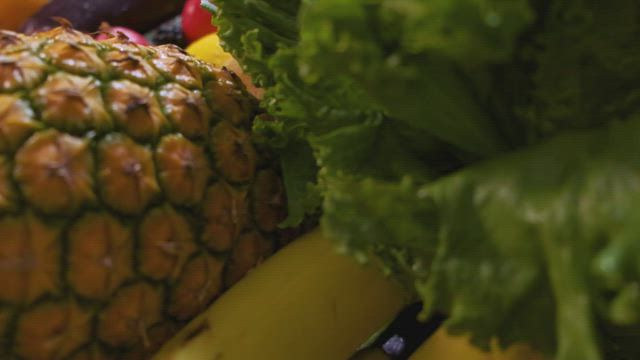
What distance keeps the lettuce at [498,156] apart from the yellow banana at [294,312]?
153 millimetres

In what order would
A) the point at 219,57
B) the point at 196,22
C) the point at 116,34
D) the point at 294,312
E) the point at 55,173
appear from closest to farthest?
1. the point at 55,173
2. the point at 294,312
3. the point at 116,34
4. the point at 219,57
5. the point at 196,22

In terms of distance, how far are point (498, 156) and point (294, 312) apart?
0.97ft

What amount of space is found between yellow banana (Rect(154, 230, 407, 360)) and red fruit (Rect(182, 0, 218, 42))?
816mm

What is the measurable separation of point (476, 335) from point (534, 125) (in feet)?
0.55

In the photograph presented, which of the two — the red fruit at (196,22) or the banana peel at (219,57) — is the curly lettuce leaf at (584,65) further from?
the red fruit at (196,22)

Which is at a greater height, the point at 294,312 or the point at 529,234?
the point at 529,234

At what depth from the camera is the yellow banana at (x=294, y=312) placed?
717mm

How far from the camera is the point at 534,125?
57 cm

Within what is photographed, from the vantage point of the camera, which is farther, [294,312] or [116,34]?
[116,34]

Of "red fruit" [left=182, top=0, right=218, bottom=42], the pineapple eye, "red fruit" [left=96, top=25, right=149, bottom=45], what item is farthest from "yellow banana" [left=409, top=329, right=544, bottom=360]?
"red fruit" [left=182, top=0, right=218, bottom=42]

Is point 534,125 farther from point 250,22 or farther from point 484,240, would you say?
point 250,22

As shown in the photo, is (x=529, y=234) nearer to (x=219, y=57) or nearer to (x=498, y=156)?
(x=498, y=156)

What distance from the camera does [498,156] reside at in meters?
0.56

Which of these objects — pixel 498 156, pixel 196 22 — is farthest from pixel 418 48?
pixel 196 22
